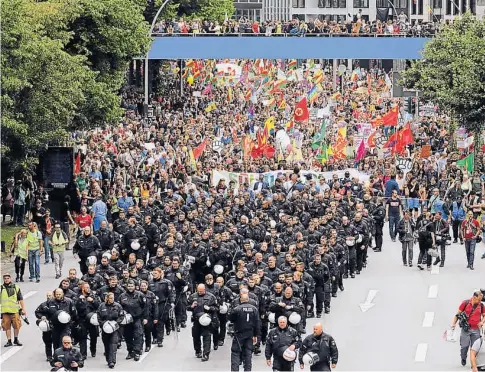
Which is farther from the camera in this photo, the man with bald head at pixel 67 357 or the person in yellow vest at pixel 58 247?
the person in yellow vest at pixel 58 247

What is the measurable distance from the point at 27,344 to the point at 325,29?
1996 inches

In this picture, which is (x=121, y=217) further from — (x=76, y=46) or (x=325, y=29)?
(x=325, y=29)

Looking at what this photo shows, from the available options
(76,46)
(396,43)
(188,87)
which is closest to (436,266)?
(76,46)

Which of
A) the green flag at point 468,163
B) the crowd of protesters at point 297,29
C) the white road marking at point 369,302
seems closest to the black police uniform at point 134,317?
the white road marking at point 369,302

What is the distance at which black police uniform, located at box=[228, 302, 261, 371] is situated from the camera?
2625 centimetres

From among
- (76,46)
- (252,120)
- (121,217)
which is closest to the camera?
(121,217)

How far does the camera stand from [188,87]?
286 ft

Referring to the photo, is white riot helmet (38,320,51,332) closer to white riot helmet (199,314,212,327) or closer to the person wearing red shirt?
white riot helmet (199,314,212,327)

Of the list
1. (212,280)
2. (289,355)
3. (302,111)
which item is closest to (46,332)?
(212,280)

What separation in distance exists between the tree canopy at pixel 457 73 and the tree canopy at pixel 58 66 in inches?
380

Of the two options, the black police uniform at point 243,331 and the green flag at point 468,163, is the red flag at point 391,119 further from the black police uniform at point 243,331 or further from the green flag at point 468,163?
the black police uniform at point 243,331

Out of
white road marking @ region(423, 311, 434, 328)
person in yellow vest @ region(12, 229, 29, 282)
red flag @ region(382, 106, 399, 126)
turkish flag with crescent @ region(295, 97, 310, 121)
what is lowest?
white road marking @ region(423, 311, 434, 328)

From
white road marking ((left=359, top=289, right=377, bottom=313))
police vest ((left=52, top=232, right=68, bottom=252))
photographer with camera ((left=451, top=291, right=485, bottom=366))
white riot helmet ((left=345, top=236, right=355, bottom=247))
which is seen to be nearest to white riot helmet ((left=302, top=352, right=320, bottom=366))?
photographer with camera ((left=451, top=291, right=485, bottom=366))

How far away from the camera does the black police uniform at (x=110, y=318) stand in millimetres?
27141
